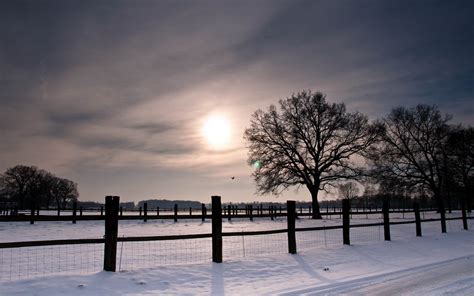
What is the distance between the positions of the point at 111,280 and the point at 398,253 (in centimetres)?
950

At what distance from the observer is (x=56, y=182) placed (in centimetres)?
10275

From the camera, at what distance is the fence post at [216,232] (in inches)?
369

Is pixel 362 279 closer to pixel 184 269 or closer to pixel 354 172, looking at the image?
pixel 184 269

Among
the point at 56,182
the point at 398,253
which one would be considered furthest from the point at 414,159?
the point at 56,182

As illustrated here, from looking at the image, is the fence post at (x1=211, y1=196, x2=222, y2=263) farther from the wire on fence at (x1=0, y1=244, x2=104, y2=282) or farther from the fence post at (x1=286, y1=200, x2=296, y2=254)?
the wire on fence at (x1=0, y1=244, x2=104, y2=282)

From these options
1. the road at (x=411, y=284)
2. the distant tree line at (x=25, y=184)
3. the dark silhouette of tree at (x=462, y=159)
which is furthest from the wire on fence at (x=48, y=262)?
the distant tree line at (x=25, y=184)

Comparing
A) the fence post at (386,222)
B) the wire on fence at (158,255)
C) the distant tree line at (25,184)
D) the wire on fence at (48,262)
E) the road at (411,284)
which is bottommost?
the road at (411,284)

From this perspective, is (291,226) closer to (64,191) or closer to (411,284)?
(411,284)

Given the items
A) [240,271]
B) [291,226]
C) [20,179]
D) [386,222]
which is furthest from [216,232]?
[20,179]

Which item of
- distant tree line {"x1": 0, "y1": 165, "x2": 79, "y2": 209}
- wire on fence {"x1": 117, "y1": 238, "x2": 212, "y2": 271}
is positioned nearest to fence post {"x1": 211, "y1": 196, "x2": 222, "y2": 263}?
wire on fence {"x1": 117, "y1": 238, "x2": 212, "y2": 271}

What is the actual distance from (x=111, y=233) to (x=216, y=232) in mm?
2738

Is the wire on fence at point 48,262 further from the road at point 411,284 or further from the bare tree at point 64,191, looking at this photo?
the bare tree at point 64,191

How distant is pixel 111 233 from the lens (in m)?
8.07

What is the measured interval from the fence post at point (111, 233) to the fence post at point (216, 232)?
2.58m
